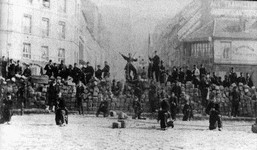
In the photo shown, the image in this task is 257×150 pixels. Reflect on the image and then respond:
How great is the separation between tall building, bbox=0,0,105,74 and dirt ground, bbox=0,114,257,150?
1.18 meters

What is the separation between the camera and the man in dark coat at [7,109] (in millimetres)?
7418

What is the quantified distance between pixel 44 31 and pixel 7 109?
4.78 feet

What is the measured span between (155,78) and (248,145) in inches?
149

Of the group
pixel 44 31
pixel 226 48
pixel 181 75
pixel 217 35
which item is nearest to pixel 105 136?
pixel 44 31

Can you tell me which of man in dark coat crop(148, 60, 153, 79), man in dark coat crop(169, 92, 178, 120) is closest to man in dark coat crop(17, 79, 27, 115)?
man in dark coat crop(148, 60, 153, 79)

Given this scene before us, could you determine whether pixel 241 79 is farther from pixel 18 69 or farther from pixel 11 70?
pixel 11 70

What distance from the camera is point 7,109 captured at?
24.9ft

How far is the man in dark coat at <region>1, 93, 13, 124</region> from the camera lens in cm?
742

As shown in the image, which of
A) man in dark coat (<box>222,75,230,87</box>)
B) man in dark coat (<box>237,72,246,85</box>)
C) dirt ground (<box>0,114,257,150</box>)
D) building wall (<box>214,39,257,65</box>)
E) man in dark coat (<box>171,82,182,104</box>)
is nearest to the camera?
dirt ground (<box>0,114,257,150</box>)

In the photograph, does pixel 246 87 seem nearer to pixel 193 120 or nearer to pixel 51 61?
pixel 193 120

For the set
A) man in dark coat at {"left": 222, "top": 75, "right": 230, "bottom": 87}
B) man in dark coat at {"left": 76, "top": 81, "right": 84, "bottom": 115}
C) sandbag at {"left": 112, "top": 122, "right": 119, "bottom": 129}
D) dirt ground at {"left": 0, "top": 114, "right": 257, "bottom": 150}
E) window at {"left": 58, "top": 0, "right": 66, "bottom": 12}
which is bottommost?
dirt ground at {"left": 0, "top": 114, "right": 257, "bottom": 150}

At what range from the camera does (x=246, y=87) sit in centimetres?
1015

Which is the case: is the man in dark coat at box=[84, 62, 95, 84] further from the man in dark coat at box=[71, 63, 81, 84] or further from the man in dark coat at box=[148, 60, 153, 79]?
the man in dark coat at box=[148, 60, 153, 79]

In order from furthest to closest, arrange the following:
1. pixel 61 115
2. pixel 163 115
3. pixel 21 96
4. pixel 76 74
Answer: pixel 76 74, pixel 21 96, pixel 163 115, pixel 61 115
